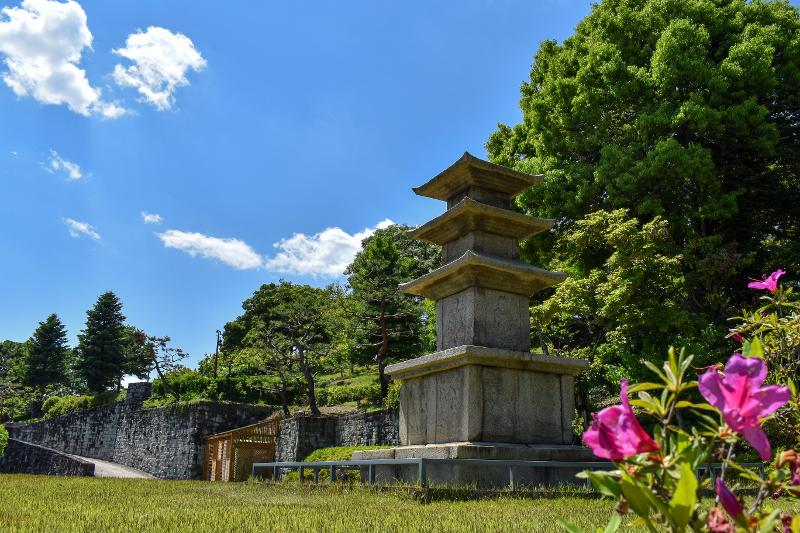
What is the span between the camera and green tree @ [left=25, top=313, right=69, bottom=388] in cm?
5141

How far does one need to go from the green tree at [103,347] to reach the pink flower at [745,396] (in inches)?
2047

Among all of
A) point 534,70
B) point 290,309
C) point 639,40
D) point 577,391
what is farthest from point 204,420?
point 639,40

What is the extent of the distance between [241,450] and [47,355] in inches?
1468

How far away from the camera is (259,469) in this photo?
21.8 m

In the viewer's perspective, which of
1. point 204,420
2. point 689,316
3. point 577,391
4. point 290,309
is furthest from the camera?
point 290,309

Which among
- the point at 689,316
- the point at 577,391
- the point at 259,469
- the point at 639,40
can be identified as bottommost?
the point at 259,469

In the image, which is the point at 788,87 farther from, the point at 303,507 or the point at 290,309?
the point at 290,309

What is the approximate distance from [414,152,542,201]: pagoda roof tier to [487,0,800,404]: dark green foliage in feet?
14.8

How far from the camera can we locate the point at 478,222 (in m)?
10.4

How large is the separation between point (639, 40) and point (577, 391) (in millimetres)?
10257

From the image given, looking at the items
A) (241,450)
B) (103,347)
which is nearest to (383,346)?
(241,450)

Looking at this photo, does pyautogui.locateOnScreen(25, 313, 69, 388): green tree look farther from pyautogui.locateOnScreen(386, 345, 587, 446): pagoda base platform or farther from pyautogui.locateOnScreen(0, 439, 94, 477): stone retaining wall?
pyautogui.locateOnScreen(386, 345, 587, 446): pagoda base platform

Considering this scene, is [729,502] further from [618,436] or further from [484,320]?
[484,320]

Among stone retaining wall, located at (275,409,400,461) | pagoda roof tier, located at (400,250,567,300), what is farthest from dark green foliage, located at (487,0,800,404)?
stone retaining wall, located at (275,409,400,461)
